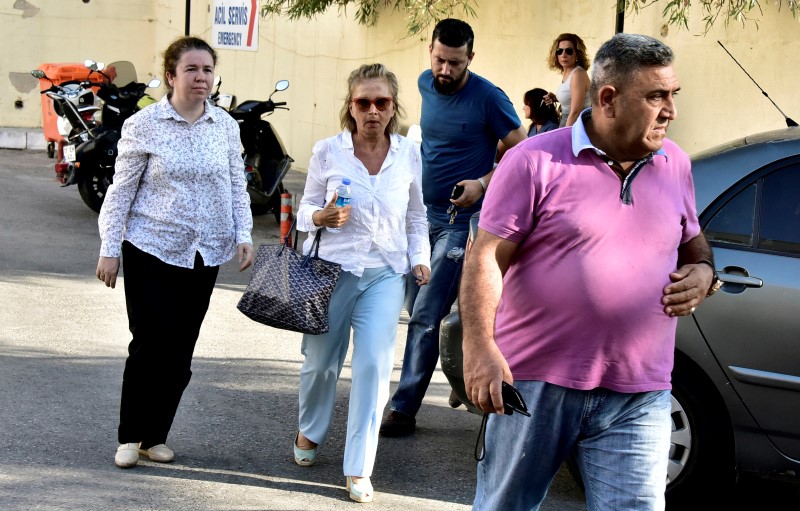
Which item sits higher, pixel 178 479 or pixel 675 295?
pixel 675 295

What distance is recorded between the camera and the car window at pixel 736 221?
16.8 feet

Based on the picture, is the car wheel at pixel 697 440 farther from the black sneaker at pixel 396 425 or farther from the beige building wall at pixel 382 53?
the beige building wall at pixel 382 53

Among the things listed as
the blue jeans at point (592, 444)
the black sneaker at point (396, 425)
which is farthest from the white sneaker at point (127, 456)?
the blue jeans at point (592, 444)

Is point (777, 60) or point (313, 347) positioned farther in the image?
point (777, 60)

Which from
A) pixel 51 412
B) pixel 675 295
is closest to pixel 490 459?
pixel 675 295

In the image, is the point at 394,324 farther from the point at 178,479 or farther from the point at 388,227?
the point at 178,479

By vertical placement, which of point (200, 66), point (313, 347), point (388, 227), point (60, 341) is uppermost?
point (200, 66)

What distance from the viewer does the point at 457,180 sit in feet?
20.7

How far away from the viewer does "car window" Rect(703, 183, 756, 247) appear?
511cm

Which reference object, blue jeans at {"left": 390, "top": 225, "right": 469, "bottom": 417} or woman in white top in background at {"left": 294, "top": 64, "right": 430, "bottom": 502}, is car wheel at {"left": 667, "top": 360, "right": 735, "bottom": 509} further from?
blue jeans at {"left": 390, "top": 225, "right": 469, "bottom": 417}

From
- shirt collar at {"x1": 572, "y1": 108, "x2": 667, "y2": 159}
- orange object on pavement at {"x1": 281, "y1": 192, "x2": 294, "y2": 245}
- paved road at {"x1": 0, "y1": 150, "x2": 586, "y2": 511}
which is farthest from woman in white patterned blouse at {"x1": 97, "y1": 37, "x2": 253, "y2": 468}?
orange object on pavement at {"x1": 281, "y1": 192, "x2": 294, "y2": 245}

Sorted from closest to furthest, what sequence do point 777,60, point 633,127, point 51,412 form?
point 633,127, point 51,412, point 777,60

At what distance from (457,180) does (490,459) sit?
2982mm

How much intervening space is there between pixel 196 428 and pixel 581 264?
10.9 ft
